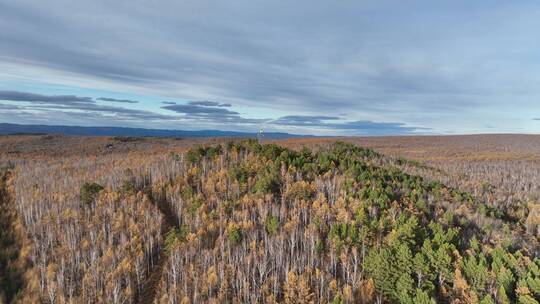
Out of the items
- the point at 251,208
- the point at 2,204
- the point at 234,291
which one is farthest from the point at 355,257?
the point at 2,204

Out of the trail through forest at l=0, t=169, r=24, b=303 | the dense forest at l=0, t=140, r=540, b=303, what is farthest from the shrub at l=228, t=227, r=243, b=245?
the trail through forest at l=0, t=169, r=24, b=303

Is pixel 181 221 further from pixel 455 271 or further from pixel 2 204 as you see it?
pixel 2 204

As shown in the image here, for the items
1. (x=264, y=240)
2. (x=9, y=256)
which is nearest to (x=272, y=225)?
(x=264, y=240)

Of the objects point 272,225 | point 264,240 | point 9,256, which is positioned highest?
point 272,225

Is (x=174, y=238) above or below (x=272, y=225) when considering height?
below

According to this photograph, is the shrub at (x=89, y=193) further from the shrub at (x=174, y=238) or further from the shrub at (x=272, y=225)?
the shrub at (x=272, y=225)

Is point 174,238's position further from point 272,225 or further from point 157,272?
point 272,225

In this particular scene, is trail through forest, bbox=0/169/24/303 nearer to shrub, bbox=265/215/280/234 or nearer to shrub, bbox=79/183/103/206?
shrub, bbox=79/183/103/206

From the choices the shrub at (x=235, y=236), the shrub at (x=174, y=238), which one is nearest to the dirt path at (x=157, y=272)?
the shrub at (x=174, y=238)
